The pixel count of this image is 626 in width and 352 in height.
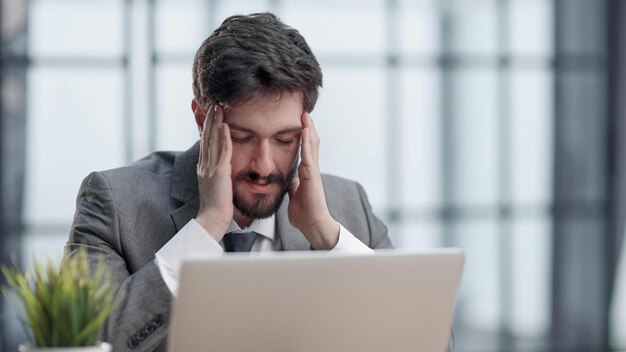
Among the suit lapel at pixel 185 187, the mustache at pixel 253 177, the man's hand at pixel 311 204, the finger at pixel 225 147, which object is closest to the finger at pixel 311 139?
the man's hand at pixel 311 204

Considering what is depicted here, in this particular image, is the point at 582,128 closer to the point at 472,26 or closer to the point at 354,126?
the point at 472,26

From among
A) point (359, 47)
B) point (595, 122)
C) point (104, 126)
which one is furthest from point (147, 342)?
point (595, 122)

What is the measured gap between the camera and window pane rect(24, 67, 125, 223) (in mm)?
5434

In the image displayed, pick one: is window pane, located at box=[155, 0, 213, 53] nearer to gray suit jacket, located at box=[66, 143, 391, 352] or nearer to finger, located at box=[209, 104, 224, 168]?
gray suit jacket, located at box=[66, 143, 391, 352]

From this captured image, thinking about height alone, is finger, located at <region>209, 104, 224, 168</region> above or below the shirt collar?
above

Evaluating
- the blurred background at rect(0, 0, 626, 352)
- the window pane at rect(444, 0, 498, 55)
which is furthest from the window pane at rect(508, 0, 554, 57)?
the window pane at rect(444, 0, 498, 55)

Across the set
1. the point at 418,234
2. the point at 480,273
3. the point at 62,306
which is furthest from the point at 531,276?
the point at 62,306

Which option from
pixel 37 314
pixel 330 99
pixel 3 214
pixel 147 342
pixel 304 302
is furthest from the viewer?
pixel 330 99

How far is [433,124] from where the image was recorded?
6055mm

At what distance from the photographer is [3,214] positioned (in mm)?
5395

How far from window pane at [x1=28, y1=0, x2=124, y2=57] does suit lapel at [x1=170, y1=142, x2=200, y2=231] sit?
10.4ft

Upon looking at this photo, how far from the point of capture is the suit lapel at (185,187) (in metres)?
2.38

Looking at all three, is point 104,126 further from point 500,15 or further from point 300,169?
point 300,169

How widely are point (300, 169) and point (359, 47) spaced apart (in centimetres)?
354
